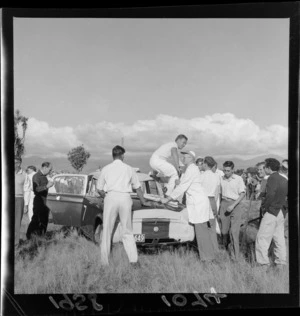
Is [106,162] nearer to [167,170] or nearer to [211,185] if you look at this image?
[167,170]

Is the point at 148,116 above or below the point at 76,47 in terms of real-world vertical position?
below

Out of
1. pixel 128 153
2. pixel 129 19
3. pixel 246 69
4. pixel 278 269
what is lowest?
pixel 278 269

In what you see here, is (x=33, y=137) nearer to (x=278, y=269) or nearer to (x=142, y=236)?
(x=142, y=236)

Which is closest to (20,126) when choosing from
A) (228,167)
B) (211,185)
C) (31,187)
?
(31,187)

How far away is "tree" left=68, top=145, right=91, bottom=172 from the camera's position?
21.1 feet

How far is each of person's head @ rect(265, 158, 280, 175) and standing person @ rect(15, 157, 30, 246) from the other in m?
2.55

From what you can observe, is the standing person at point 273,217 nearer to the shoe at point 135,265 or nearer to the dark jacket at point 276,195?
the dark jacket at point 276,195

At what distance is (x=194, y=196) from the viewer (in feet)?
21.2

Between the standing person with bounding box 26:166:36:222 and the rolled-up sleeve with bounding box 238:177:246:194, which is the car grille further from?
the standing person with bounding box 26:166:36:222

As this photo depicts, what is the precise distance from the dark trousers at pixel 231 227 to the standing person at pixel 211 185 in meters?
0.08

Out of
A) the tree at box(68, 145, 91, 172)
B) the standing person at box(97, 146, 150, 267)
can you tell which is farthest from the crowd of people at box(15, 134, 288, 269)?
the tree at box(68, 145, 91, 172)

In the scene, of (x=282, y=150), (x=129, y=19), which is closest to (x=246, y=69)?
(x=282, y=150)

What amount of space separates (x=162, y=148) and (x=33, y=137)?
1.37 m

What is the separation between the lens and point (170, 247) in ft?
21.0
